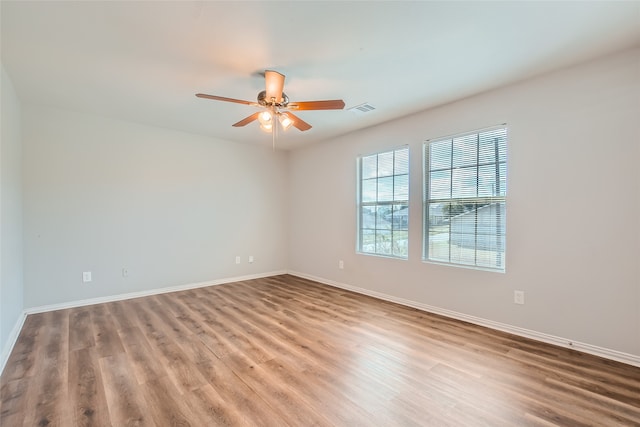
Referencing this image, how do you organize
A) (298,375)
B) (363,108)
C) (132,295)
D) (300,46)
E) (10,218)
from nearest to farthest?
(298,375) < (300,46) < (10,218) < (363,108) < (132,295)

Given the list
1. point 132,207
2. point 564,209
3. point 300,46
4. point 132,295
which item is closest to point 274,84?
point 300,46

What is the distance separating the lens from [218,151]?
5.12 m

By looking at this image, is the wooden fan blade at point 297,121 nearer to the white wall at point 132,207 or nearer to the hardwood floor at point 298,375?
the hardwood floor at point 298,375

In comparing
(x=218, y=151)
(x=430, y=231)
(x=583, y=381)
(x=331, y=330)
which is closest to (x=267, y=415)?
(x=331, y=330)

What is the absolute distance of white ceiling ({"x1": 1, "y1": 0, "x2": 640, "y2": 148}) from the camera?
76.4 inches

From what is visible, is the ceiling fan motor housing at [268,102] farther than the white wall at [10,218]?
Yes

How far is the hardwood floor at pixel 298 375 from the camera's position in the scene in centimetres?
179

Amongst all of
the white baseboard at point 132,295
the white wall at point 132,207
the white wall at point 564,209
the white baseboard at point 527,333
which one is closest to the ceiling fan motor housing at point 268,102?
the white wall at point 564,209

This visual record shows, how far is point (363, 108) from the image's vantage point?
367 centimetres

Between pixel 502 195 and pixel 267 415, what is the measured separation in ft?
9.85

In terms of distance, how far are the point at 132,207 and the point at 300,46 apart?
3500 millimetres

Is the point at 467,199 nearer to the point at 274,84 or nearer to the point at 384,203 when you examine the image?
the point at 384,203

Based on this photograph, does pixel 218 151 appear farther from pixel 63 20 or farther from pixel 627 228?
pixel 627 228

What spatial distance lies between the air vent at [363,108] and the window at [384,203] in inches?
29.8
